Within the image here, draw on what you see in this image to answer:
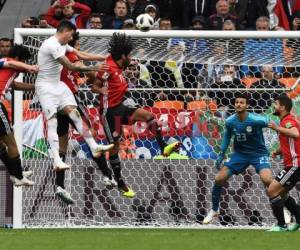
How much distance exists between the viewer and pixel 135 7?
19625 millimetres

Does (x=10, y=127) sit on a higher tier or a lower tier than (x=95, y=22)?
lower

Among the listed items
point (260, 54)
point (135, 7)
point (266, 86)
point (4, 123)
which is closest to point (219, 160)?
point (266, 86)

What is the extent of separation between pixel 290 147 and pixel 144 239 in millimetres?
2680

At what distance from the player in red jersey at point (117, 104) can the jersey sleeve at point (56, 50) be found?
0.81 m

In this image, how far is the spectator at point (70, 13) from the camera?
19.0m

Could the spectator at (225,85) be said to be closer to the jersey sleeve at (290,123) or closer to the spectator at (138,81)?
the spectator at (138,81)

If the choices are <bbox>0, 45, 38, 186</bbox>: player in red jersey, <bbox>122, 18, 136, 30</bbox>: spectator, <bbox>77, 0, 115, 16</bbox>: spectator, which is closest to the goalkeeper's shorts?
<bbox>0, 45, 38, 186</bbox>: player in red jersey

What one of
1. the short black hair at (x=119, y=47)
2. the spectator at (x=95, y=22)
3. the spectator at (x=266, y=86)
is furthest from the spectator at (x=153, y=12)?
the short black hair at (x=119, y=47)

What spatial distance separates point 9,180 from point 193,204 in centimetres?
259

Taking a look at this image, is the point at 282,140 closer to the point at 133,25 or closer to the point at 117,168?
the point at 117,168

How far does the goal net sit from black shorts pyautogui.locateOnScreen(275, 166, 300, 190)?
1562 mm

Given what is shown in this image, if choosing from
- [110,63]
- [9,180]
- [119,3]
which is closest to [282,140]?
[110,63]

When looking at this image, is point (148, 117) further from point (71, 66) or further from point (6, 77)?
point (6, 77)

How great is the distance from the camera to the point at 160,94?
16609mm
